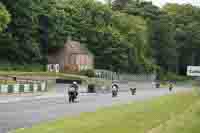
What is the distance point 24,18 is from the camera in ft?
275

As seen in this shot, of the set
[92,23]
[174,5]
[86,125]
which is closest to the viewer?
[86,125]

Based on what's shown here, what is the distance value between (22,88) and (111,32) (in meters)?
51.9

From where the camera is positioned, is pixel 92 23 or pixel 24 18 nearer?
pixel 24 18

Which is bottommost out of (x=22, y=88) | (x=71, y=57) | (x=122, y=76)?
(x=122, y=76)

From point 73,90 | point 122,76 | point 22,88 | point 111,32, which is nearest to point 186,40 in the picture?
point 122,76

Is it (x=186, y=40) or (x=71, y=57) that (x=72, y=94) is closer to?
(x=71, y=57)

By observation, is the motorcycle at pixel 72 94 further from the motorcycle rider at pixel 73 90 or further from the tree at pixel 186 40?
the tree at pixel 186 40

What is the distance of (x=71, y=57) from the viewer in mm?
101500

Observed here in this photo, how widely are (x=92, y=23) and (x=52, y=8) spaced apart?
563 inches

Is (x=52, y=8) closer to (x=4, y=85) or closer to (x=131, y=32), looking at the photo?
(x=131, y=32)

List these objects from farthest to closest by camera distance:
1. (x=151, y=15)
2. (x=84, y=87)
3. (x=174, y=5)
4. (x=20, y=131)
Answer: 1. (x=174, y=5)
2. (x=151, y=15)
3. (x=84, y=87)
4. (x=20, y=131)

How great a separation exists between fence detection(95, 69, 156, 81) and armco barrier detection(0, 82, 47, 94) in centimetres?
3666

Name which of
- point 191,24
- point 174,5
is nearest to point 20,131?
point 191,24

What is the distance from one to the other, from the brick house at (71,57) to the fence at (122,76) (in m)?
4.00
